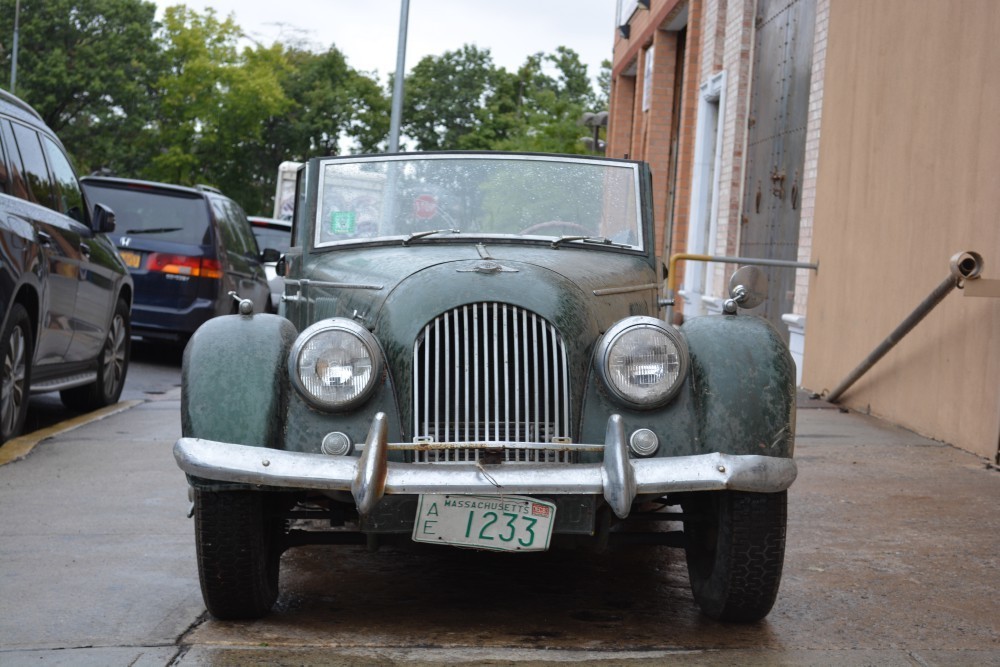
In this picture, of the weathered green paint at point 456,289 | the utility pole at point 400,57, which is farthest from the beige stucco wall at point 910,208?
the utility pole at point 400,57

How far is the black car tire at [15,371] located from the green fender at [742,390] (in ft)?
14.9

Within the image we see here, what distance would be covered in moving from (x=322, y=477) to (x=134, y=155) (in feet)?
158

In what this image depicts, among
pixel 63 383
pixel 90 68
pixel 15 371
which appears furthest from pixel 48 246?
pixel 90 68

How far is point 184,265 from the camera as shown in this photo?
42.8 ft

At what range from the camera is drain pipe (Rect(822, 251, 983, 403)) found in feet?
25.3

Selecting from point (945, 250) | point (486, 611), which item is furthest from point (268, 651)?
point (945, 250)

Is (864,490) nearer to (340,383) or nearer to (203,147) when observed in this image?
(340,383)

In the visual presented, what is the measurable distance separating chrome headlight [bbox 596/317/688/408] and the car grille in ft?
0.50

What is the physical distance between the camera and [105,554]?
5363 millimetres

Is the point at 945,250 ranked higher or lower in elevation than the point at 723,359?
higher

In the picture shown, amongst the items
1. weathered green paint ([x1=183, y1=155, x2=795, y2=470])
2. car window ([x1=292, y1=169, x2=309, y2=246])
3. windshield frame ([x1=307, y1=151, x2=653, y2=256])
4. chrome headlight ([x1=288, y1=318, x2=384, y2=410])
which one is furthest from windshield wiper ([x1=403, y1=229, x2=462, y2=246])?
chrome headlight ([x1=288, y1=318, x2=384, y2=410])

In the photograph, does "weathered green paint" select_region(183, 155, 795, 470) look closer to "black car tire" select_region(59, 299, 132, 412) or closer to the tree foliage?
"black car tire" select_region(59, 299, 132, 412)

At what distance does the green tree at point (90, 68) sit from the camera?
4616 centimetres

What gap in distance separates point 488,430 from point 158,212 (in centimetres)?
969
